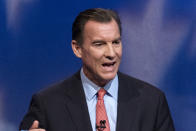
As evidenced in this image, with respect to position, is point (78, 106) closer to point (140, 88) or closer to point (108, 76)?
point (108, 76)

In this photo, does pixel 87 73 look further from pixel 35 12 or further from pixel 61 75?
pixel 35 12

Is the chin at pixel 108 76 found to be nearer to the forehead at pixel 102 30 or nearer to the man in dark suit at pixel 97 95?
the man in dark suit at pixel 97 95

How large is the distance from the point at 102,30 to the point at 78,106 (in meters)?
0.43

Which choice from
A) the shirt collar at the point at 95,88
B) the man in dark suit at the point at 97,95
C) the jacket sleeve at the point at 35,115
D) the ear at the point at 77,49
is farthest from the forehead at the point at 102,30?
the jacket sleeve at the point at 35,115

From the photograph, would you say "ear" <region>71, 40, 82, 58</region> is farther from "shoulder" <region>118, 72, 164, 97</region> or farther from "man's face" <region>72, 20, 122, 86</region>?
"shoulder" <region>118, 72, 164, 97</region>

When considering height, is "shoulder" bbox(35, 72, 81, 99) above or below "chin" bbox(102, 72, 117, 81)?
below

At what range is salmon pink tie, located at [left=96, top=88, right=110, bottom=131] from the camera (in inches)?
84.8

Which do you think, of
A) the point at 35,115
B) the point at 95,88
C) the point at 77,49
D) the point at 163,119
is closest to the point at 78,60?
the point at 77,49

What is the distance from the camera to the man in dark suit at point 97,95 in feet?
7.08

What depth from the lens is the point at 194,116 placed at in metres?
2.63

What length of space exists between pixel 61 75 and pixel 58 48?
182mm

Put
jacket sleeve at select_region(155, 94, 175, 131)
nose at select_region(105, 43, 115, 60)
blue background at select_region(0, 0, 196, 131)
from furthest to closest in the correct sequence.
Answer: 1. blue background at select_region(0, 0, 196, 131)
2. jacket sleeve at select_region(155, 94, 175, 131)
3. nose at select_region(105, 43, 115, 60)

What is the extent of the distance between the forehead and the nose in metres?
0.04

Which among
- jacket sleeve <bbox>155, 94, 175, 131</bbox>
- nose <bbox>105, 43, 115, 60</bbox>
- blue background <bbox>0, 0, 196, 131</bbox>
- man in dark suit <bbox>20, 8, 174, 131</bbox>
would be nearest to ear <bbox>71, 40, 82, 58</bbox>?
man in dark suit <bbox>20, 8, 174, 131</bbox>
